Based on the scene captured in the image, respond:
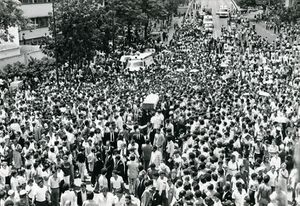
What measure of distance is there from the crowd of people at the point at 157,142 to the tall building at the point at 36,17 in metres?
22.9

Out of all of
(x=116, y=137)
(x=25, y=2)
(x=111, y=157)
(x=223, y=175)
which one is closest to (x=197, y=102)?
(x=116, y=137)

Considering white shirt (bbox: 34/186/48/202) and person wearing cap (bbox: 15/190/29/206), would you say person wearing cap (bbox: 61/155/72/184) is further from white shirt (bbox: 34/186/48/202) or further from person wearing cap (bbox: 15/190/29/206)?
person wearing cap (bbox: 15/190/29/206)

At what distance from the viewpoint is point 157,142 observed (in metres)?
14.6

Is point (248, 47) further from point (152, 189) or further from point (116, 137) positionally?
point (152, 189)

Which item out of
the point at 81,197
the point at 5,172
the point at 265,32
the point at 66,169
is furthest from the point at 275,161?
the point at 265,32

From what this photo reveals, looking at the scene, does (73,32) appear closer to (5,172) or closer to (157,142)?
(157,142)

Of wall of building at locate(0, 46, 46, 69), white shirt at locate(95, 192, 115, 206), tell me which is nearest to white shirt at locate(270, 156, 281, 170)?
white shirt at locate(95, 192, 115, 206)

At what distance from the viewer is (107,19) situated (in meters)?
38.3

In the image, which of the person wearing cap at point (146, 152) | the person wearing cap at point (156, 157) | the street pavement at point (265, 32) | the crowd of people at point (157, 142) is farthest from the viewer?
the street pavement at point (265, 32)

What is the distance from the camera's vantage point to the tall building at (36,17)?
47.6 metres

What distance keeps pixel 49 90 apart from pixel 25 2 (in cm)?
2569

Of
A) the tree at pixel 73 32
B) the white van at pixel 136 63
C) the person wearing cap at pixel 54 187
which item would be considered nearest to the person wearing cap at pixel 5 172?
the person wearing cap at pixel 54 187

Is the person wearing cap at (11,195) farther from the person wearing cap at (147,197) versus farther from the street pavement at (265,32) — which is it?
the street pavement at (265,32)

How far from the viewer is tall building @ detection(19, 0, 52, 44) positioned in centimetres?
4756
